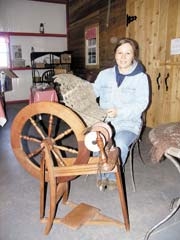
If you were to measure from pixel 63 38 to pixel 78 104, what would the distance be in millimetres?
6299

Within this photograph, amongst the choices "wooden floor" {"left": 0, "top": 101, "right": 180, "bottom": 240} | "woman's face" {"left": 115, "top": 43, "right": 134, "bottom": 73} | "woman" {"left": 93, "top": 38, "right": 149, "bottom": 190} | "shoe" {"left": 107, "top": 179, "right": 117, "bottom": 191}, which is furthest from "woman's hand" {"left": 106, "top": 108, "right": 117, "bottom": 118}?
"wooden floor" {"left": 0, "top": 101, "right": 180, "bottom": 240}

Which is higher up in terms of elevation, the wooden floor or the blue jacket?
the blue jacket

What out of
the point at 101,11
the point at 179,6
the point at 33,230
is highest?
the point at 101,11

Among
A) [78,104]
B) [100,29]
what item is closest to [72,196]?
[78,104]

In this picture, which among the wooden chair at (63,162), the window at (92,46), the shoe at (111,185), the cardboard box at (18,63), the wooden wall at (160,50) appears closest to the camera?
the wooden chair at (63,162)

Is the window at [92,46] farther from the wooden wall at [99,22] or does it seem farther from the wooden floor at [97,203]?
the wooden floor at [97,203]

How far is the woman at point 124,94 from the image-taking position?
1.84m

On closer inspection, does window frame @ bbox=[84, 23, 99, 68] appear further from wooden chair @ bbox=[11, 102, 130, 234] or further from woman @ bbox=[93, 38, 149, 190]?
wooden chair @ bbox=[11, 102, 130, 234]

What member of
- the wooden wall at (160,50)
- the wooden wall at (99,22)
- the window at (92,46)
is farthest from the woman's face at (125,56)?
the window at (92,46)

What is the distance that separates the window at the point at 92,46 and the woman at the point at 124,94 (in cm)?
381

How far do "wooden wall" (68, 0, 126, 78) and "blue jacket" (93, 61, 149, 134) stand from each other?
2.78 m

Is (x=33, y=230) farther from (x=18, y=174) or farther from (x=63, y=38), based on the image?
(x=63, y=38)

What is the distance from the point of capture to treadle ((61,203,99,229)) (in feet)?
5.30

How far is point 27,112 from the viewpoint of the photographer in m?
1.46
